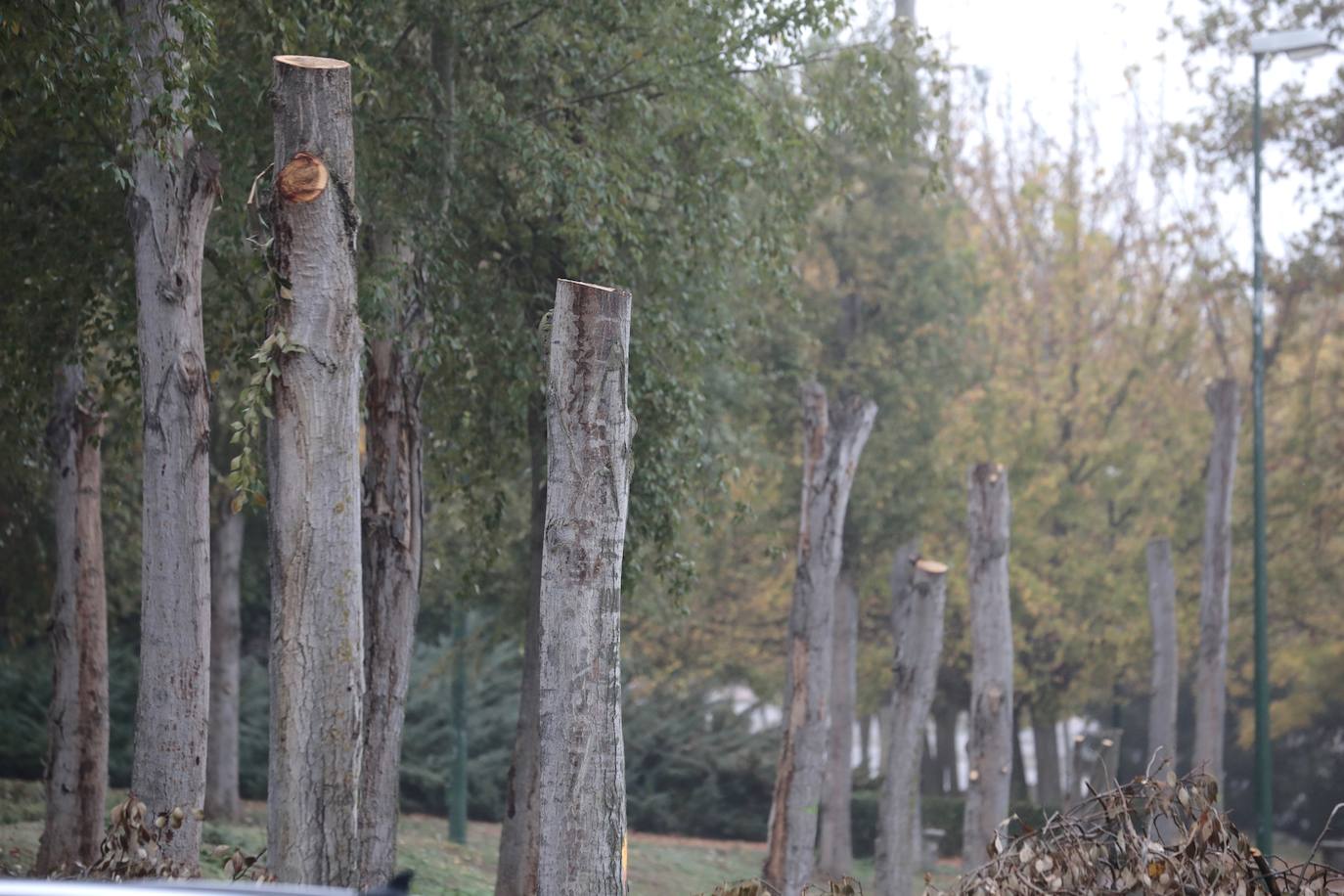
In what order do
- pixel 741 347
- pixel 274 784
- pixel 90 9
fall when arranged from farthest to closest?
1. pixel 741 347
2. pixel 90 9
3. pixel 274 784

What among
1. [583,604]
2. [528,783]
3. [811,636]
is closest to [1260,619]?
[811,636]

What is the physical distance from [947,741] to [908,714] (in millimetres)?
15912

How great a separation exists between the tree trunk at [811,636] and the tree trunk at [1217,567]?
24.3ft

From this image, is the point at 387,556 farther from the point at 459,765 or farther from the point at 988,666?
the point at 459,765

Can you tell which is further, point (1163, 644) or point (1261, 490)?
point (1163, 644)

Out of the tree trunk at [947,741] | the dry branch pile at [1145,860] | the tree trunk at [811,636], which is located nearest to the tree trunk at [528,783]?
the tree trunk at [811,636]

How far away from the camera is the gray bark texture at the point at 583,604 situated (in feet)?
19.6

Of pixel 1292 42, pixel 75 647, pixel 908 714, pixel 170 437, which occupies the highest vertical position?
pixel 1292 42

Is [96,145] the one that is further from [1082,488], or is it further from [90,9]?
[1082,488]

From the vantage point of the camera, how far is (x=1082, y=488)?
22.9 m

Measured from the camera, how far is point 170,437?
26.9ft

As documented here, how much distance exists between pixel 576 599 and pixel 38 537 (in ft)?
42.4

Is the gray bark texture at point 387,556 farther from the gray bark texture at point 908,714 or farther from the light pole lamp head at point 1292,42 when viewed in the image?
the light pole lamp head at point 1292,42

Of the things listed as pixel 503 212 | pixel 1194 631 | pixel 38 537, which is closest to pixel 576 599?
→ pixel 503 212
